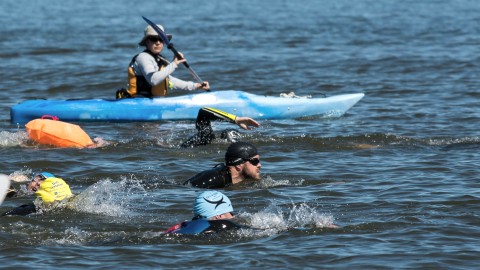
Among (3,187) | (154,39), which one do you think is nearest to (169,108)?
(154,39)

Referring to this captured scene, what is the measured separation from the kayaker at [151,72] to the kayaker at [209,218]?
593cm

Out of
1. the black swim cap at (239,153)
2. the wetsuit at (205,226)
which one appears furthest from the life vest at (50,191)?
the black swim cap at (239,153)

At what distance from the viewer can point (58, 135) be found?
1325 centimetres

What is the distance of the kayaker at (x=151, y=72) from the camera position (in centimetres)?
1489

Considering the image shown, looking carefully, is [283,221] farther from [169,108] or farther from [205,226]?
[169,108]

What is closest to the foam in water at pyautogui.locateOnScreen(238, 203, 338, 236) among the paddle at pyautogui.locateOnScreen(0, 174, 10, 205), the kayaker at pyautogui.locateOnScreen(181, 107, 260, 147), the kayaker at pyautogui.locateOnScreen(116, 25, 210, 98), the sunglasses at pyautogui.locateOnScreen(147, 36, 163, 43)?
the paddle at pyautogui.locateOnScreen(0, 174, 10, 205)

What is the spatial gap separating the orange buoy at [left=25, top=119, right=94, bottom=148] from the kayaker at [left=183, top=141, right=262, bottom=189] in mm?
2702

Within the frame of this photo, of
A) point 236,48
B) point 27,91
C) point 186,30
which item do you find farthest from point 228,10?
point 27,91

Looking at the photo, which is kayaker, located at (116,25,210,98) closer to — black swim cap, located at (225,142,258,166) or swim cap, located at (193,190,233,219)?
black swim cap, located at (225,142,258,166)

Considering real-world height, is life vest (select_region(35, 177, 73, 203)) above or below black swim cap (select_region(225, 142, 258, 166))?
below

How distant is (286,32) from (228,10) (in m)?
8.89

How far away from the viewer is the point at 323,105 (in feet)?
52.5

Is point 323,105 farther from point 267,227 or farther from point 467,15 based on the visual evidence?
point 467,15

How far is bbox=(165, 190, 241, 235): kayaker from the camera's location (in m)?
8.77
